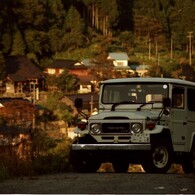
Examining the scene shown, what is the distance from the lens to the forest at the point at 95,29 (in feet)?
267

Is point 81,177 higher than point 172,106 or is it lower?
lower

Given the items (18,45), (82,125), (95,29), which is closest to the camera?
(82,125)

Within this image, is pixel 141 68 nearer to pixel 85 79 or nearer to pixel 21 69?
pixel 85 79

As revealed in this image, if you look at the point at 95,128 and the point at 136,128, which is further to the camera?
the point at 95,128

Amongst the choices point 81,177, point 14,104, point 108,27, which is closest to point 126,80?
point 81,177

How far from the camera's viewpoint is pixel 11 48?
79.2 metres

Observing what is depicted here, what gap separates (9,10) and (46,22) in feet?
17.9

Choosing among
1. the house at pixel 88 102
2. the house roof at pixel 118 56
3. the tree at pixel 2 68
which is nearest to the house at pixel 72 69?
the house roof at pixel 118 56

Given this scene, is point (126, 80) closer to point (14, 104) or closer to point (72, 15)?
point (14, 104)

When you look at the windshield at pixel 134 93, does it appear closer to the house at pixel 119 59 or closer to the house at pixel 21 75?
the house at pixel 21 75

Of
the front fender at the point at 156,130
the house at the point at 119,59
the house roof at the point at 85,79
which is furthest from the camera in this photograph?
the house at the point at 119,59

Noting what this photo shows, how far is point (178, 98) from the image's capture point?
12227 mm

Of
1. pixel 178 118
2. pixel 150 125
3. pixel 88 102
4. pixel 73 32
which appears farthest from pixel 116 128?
pixel 73 32

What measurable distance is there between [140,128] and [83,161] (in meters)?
1.42
